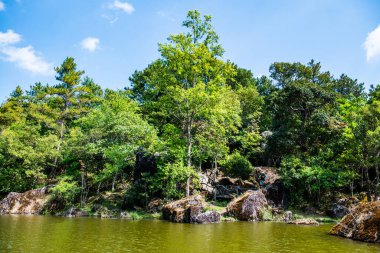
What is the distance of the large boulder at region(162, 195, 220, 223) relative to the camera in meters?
21.4

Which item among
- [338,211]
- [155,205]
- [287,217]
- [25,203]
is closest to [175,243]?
[287,217]

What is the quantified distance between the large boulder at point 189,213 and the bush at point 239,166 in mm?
9320

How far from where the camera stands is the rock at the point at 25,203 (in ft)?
99.9

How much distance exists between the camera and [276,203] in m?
29.5

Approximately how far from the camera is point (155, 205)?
28.0 metres

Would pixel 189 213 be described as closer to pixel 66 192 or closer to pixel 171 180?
pixel 171 180

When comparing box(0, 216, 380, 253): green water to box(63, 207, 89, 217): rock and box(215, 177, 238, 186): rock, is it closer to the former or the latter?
box(63, 207, 89, 217): rock

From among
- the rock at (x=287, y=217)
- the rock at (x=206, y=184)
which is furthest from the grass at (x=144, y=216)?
the rock at (x=287, y=217)

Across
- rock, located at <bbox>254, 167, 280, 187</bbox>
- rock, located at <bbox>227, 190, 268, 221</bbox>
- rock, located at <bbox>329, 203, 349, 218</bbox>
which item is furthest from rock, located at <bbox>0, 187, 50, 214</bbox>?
rock, located at <bbox>329, 203, 349, 218</bbox>

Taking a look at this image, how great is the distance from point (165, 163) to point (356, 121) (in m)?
16.8

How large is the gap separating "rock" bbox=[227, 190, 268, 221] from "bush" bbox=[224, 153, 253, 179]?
25.8ft

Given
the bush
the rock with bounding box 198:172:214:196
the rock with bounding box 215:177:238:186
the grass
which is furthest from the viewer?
the rock with bounding box 215:177:238:186

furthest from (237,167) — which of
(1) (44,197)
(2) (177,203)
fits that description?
(1) (44,197)

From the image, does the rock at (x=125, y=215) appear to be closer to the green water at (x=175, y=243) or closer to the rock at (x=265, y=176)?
the green water at (x=175, y=243)
